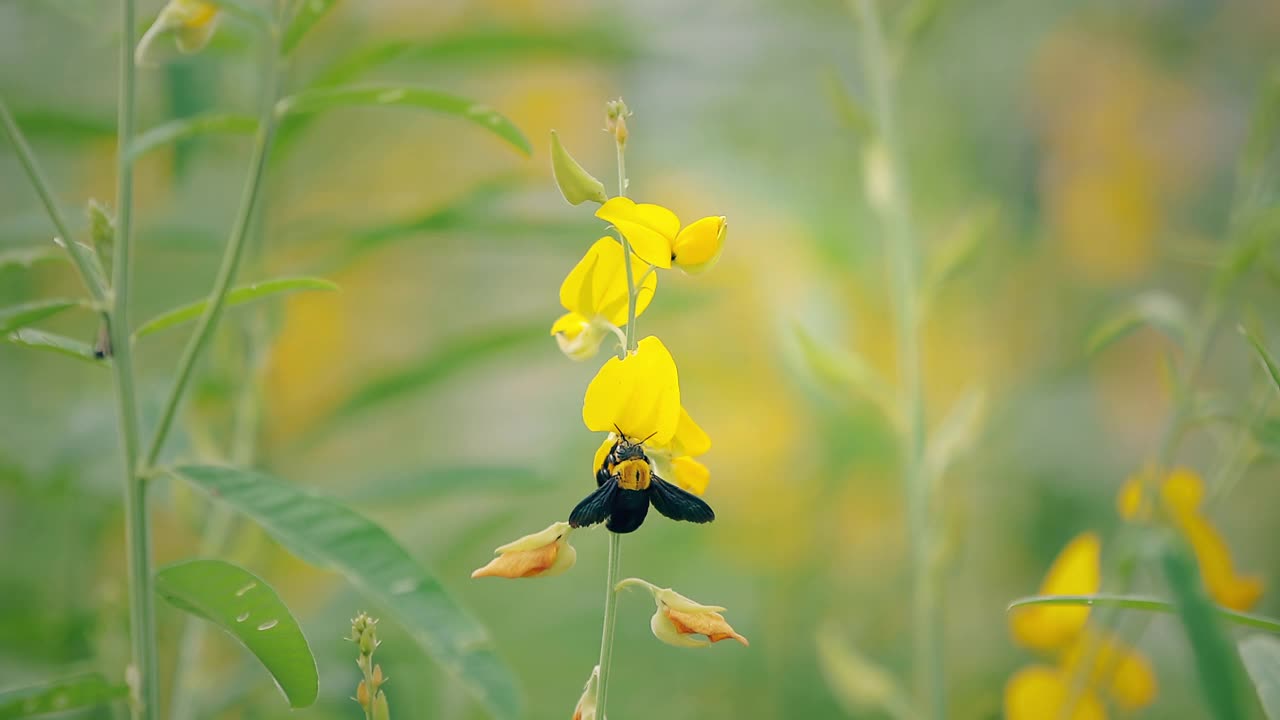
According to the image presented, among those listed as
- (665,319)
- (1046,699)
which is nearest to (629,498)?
(1046,699)

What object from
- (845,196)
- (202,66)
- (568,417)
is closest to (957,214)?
(845,196)

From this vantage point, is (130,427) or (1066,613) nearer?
A: (130,427)

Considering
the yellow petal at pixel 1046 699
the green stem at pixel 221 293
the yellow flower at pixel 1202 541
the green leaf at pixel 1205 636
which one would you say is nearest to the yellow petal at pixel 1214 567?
the yellow flower at pixel 1202 541

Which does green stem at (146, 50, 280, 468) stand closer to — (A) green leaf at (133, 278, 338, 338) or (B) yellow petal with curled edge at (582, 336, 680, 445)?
(A) green leaf at (133, 278, 338, 338)

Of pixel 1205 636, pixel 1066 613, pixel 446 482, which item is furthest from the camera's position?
pixel 446 482

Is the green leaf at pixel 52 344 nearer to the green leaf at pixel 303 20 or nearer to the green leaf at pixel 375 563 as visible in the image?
the green leaf at pixel 375 563

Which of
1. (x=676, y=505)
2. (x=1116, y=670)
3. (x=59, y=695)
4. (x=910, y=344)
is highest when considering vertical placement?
(x=910, y=344)

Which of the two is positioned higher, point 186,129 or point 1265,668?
point 186,129

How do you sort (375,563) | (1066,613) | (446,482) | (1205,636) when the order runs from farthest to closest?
(446,482) → (1066,613) → (375,563) → (1205,636)

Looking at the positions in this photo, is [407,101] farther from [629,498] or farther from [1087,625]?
[1087,625]
